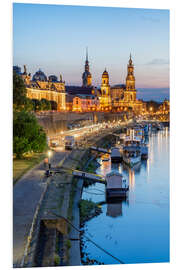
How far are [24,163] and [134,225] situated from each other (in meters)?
4.17

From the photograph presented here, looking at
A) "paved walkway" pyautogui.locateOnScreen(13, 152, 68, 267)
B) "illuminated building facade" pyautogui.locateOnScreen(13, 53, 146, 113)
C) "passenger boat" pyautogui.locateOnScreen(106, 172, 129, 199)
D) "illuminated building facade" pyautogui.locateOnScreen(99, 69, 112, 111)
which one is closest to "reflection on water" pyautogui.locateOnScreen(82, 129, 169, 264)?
"passenger boat" pyautogui.locateOnScreen(106, 172, 129, 199)

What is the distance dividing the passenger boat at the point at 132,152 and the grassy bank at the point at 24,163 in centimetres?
588

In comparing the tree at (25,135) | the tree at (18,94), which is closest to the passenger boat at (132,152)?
the tree at (18,94)

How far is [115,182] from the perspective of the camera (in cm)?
1067

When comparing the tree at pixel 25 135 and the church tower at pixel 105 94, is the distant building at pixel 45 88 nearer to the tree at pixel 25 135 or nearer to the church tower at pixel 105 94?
the church tower at pixel 105 94

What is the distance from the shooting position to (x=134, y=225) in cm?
840

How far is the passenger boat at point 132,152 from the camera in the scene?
17562 mm

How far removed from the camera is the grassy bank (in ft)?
30.6

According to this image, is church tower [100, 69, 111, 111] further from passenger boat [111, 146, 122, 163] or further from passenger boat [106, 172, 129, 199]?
passenger boat [106, 172, 129, 199]

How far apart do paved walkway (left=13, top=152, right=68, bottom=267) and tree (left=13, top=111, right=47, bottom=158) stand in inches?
31.6

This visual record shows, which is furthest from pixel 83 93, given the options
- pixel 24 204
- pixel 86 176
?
pixel 24 204

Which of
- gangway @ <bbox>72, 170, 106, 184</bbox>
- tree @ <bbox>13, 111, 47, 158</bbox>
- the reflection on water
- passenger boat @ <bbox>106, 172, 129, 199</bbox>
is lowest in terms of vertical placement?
the reflection on water

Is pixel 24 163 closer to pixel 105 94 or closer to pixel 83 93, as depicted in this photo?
pixel 83 93
